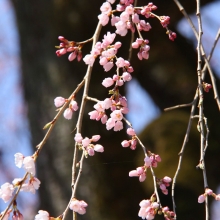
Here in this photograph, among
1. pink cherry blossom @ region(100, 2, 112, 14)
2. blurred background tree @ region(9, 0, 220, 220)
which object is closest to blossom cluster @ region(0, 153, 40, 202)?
pink cherry blossom @ region(100, 2, 112, 14)

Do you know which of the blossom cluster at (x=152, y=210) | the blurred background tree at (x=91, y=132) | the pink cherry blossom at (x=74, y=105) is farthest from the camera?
the blurred background tree at (x=91, y=132)

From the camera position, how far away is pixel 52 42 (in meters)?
2.08

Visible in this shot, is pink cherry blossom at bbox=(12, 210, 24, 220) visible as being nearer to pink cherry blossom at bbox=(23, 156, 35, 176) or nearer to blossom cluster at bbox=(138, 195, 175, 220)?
pink cherry blossom at bbox=(23, 156, 35, 176)

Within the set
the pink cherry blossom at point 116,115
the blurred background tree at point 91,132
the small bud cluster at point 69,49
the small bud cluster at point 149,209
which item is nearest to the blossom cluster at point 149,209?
the small bud cluster at point 149,209

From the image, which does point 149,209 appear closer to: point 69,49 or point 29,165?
point 29,165

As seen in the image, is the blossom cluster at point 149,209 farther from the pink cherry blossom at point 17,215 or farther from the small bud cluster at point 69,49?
the small bud cluster at point 69,49

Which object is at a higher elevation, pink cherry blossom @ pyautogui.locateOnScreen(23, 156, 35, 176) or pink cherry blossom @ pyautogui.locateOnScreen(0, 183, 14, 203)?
pink cherry blossom @ pyautogui.locateOnScreen(23, 156, 35, 176)

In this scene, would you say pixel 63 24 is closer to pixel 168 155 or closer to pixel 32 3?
pixel 32 3

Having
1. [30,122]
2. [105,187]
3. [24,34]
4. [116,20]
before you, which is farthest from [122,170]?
[116,20]

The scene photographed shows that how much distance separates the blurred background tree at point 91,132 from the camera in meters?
1.88

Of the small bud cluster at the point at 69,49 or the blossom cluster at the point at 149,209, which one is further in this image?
the small bud cluster at the point at 69,49

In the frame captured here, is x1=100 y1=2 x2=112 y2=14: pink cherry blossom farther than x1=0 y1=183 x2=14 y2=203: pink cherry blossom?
Yes

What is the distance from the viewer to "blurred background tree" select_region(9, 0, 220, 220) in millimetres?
1884

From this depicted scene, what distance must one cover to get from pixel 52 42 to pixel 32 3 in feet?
0.83
